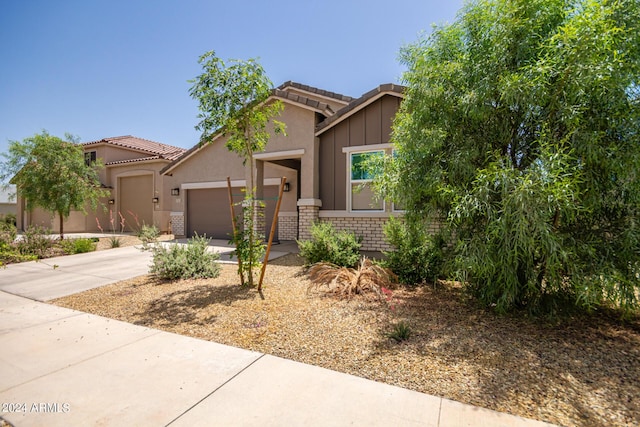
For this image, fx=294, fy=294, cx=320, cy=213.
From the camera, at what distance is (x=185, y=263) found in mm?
6938

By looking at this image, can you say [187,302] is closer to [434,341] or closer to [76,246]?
[434,341]

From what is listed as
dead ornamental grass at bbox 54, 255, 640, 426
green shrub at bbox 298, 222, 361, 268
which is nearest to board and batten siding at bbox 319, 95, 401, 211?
green shrub at bbox 298, 222, 361, 268

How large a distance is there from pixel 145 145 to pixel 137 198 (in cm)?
488

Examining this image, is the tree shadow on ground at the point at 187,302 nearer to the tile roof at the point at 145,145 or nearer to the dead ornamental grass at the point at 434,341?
the dead ornamental grass at the point at 434,341

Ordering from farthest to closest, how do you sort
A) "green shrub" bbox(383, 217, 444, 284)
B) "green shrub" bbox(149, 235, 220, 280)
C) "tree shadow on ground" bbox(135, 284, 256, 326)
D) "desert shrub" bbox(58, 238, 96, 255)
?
1. "desert shrub" bbox(58, 238, 96, 255)
2. "green shrub" bbox(149, 235, 220, 280)
3. "green shrub" bbox(383, 217, 444, 284)
4. "tree shadow on ground" bbox(135, 284, 256, 326)

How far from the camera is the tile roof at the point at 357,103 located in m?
8.27

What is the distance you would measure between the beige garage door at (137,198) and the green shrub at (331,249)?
1464 centimetres

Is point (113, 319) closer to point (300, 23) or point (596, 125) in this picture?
point (596, 125)

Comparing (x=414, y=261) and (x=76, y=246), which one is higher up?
(x=414, y=261)

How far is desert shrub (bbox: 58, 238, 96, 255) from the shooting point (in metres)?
10.6

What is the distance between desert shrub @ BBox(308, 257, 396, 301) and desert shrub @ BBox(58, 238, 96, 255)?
9804mm

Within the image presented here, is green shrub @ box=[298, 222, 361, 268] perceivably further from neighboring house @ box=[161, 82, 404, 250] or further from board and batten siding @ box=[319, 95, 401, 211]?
board and batten siding @ box=[319, 95, 401, 211]

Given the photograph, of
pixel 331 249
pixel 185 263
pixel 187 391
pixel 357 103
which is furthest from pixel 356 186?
pixel 187 391

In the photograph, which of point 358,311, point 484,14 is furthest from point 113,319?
point 484,14
